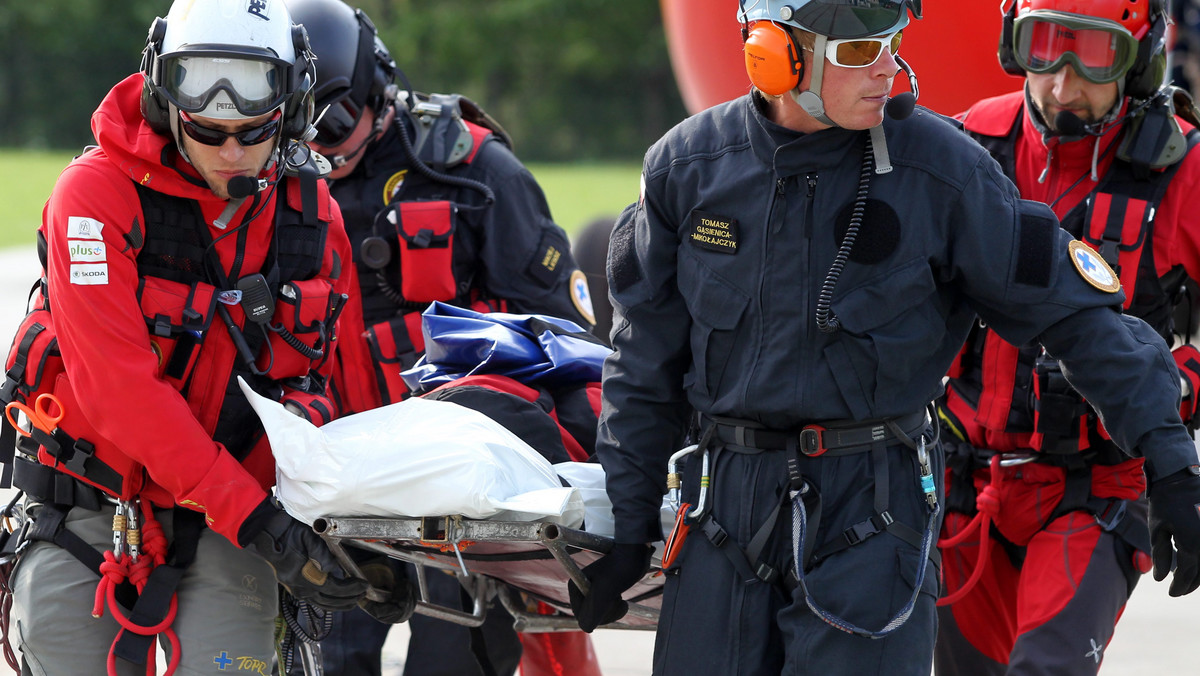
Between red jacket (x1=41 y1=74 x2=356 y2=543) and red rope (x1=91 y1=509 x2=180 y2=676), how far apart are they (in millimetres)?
156

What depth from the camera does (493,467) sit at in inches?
114

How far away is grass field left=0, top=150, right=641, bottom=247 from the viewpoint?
1783 centimetres

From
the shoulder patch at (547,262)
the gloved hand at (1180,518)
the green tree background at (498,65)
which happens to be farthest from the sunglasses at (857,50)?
the green tree background at (498,65)

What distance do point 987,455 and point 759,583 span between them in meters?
1.19

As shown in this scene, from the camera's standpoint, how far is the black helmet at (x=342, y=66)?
418cm

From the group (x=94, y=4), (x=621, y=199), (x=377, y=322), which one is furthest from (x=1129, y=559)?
(x=94, y=4)

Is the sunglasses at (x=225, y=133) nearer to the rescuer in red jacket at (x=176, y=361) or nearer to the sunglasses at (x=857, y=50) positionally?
the rescuer in red jacket at (x=176, y=361)

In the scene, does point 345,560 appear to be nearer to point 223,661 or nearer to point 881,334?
point 223,661

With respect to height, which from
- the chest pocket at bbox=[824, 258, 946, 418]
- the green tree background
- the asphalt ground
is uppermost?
the chest pocket at bbox=[824, 258, 946, 418]

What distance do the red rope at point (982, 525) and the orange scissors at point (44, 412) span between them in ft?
7.17

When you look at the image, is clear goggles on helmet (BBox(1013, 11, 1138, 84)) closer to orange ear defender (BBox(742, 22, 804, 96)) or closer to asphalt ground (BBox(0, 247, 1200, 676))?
orange ear defender (BBox(742, 22, 804, 96))

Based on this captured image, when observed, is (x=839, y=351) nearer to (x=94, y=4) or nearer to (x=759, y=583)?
(x=759, y=583)

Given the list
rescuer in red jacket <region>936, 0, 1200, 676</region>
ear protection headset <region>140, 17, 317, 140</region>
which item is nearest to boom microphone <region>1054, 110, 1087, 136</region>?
rescuer in red jacket <region>936, 0, 1200, 676</region>

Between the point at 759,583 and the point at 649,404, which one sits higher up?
the point at 649,404
